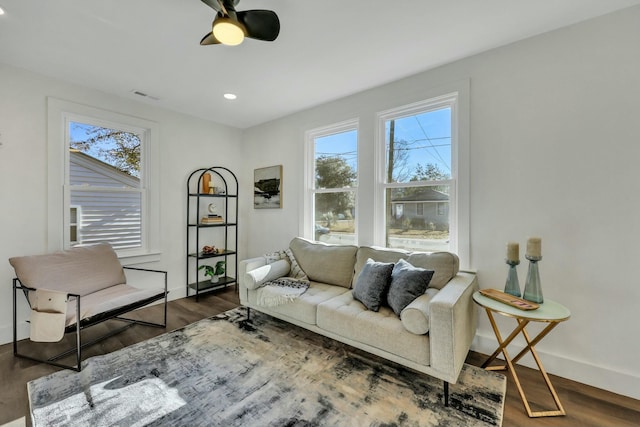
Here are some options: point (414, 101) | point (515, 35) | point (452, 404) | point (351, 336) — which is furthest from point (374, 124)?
point (452, 404)

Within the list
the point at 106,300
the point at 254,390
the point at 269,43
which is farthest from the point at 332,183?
the point at 106,300

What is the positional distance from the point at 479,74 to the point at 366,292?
2132mm

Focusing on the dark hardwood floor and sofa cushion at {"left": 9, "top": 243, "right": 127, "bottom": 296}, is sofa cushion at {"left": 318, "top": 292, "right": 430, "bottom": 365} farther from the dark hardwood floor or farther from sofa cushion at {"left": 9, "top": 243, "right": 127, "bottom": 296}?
sofa cushion at {"left": 9, "top": 243, "right": 127, "bottom": 296}

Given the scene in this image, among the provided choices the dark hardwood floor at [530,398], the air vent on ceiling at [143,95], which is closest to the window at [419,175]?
the dark hardwood floor at [530,398]

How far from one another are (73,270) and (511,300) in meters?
3.72

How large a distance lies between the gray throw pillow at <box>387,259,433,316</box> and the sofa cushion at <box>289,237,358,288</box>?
0.72 metres

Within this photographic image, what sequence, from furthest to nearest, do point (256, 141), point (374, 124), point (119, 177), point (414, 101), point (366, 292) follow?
1. point (256, 141)
2. point (119, 177)
3. point (374, 124)
4. point (414, 101)
5. point (366, 292)

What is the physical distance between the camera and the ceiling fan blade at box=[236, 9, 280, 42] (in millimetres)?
1616

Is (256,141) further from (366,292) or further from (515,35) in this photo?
(515,35)

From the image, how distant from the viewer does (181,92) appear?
3.15 meters

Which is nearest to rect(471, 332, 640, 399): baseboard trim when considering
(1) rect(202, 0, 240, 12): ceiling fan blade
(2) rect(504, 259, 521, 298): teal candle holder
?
(2) rect(504, 259, 521, 298): teal candle holder

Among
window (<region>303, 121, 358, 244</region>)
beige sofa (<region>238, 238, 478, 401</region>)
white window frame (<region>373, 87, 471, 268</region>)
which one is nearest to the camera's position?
beige sofa (<region>238, 238, 478, 401</region>)

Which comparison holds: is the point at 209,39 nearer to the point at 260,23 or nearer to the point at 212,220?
the point at 260,23

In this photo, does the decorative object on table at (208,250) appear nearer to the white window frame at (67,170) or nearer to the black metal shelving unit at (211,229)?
the black metal shelving unit at (211,229)
